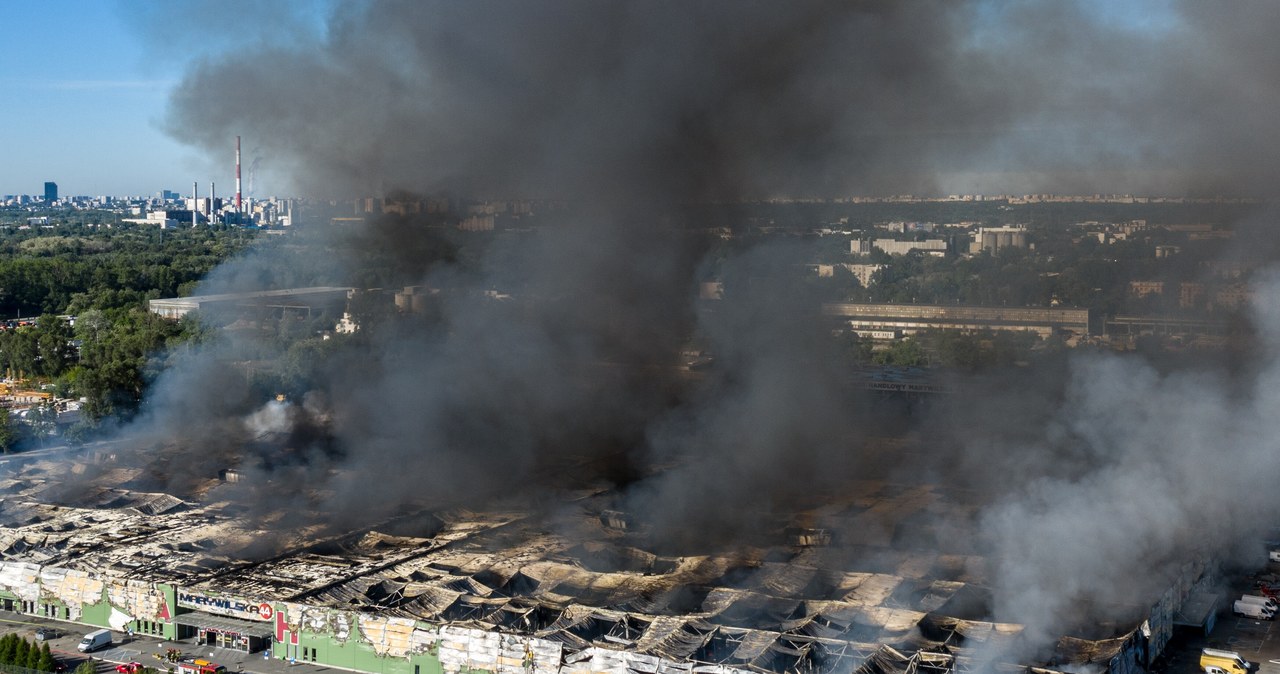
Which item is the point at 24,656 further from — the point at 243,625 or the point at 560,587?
the point at 560,587

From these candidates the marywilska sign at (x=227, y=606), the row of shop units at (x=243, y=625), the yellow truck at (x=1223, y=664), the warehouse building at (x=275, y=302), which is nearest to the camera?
the yellow truck at (x=1223, y=664)

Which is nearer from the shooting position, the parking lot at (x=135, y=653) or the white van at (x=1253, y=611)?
the parking lot at (x=135, y=653)

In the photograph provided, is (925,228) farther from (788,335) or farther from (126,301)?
(126,301)

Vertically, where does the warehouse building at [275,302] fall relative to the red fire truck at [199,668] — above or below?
above

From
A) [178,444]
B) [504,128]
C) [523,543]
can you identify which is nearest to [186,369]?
[178,444]

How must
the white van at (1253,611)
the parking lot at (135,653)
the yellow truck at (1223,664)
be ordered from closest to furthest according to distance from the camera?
the yellow truck at (1223,664)
the parking lot at (135,653)
the white van at (1253,611)

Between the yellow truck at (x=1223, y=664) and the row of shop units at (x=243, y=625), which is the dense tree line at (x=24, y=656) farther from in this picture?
the yellow truck at (x=1223, y=664)

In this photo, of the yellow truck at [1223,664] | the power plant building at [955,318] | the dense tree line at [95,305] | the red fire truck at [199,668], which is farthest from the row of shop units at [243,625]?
the power plant building at [955,318]
